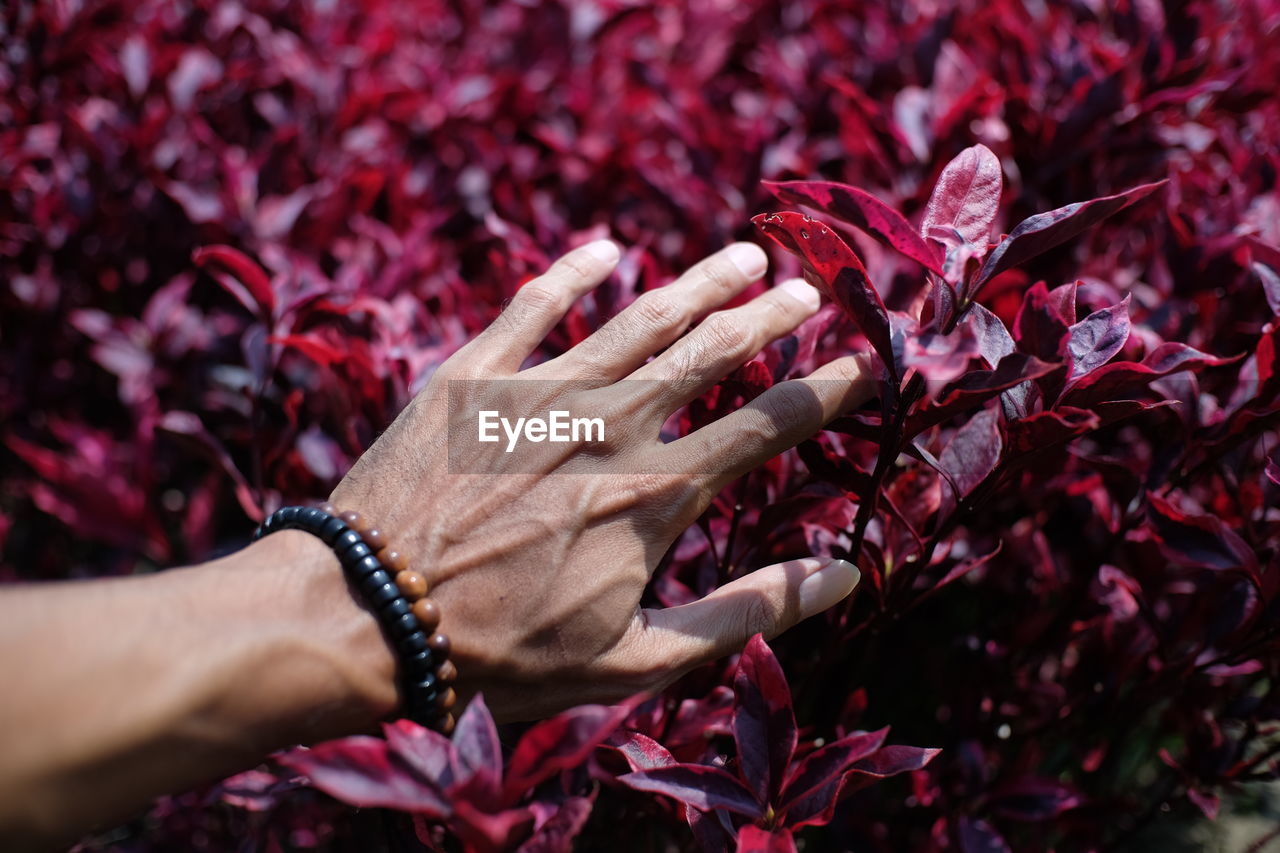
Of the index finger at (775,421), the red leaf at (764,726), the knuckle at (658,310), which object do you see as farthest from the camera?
the knuckle at (658,310)

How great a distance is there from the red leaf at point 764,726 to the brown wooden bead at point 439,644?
0.37 m

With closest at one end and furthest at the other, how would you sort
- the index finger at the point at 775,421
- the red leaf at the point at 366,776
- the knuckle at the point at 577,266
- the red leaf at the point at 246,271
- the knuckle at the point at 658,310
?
the red leaf at the point at 366,776 → the index finger at the point at 775,421 → the knuckle at the point at 658,310 → the knuckle at the point at 577,266 → the red leaf at the point at 246,271

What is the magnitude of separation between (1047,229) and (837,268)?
0.80 feet

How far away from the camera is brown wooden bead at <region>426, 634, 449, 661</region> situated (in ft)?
3.78

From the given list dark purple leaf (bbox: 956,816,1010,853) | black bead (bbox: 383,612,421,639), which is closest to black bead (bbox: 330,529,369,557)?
black bead (bbox: 383,612,421,639)

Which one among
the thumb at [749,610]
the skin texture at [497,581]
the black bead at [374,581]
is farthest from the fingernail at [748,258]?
the black bead at [374,581]

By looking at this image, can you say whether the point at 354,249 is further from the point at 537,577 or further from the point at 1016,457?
the point at 1016,457

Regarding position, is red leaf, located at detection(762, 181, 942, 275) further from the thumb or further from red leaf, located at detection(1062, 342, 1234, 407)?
the thumb

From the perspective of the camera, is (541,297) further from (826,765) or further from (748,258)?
(826,765)

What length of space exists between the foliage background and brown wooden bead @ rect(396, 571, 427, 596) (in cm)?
47

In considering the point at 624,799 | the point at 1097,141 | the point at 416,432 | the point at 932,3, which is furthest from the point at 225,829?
the point at 932,3

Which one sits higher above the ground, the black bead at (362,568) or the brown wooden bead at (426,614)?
the black bead at (362,568)

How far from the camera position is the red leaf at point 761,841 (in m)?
1.01

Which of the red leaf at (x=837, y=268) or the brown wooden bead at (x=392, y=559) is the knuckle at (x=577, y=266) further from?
the brown wooden bead at (x=392, y=559)
